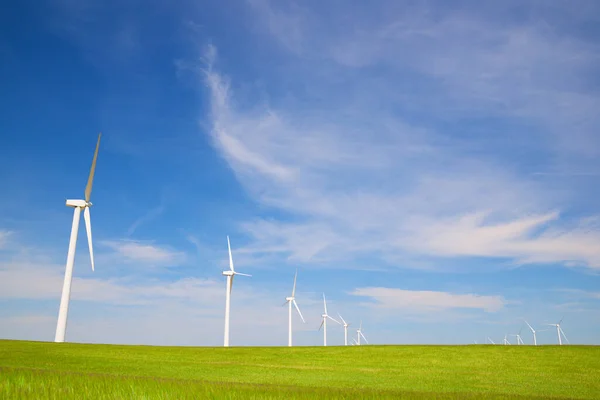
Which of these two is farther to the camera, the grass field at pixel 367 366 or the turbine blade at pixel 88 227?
the turbine blade at pixel 88 227

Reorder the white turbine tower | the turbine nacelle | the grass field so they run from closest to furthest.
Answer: the grass field, the white turbine tower, the turbine nacelle

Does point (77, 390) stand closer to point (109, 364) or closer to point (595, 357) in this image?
point (109, 364)

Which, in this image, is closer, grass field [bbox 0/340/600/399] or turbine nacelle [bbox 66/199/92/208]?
grass field [bbox 0/340/600/399]

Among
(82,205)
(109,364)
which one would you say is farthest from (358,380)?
(82,205)

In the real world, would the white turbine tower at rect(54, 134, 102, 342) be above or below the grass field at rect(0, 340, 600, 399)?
above

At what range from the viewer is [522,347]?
47.5 m

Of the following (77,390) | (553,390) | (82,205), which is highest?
(82,205)

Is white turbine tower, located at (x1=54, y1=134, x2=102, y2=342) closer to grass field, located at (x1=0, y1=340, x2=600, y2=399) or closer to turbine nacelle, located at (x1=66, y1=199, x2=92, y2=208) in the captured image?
turbine nacelle, located at (x1=66, y1=199, x2=92, y2=208)

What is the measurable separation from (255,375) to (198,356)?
15320mm

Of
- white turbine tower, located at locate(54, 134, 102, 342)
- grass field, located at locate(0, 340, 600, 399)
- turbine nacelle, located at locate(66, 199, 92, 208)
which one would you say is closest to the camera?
grass field, located at locate(0, 340, 600, 399)

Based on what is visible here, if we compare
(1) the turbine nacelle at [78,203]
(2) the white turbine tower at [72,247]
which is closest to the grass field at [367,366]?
(2) the white turbine tower at [72,247]

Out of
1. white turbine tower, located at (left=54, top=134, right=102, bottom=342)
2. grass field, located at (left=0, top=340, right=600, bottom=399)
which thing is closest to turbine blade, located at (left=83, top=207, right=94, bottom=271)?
white turbine tower, located at (left=54, top=134, right=102, bottom=342)

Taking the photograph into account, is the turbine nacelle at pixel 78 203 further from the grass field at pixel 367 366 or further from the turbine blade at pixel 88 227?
the grass field at pixel 367 366

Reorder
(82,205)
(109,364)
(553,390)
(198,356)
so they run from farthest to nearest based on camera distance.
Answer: (82,205) < (198,356) < (109,364) < (553,390)
